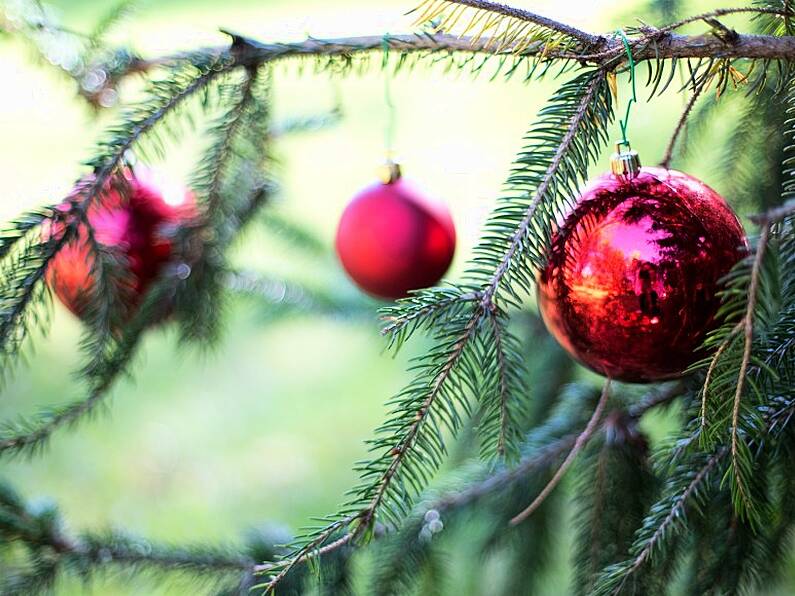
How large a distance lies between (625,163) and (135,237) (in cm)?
57

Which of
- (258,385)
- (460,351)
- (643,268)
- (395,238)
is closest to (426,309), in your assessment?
(460,351)

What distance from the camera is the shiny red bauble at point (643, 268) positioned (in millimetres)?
629

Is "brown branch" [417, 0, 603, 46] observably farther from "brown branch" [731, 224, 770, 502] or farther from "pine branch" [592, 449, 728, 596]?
"pine branch" [592, 449, 728, 596]

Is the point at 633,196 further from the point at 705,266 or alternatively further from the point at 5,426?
the point at 5,426

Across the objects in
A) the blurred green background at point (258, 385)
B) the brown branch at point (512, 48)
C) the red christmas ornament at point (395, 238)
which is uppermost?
the brown branch at point (512, 48)

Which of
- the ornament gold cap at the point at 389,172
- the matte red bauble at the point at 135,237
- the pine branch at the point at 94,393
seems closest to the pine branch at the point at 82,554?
the pine branch at the point at 94,393

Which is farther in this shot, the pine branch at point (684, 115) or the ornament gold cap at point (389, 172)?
the ornament gold cap at point (389, 172)

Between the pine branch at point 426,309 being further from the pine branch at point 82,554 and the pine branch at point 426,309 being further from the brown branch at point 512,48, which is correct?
the pine branch at point 82,554

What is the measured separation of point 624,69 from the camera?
2.20 ft

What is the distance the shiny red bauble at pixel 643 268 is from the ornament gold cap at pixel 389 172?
0.39 meters

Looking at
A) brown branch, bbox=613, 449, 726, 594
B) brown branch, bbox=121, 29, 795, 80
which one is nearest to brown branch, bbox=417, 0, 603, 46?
brown branch, bbox=121, 29, 795, 80

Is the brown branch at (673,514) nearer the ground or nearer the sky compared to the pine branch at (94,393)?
nearer the ground

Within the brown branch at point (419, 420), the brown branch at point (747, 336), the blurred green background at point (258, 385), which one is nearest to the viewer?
the brown branch at point (747, 336)

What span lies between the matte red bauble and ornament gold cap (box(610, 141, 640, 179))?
0.49 meters
